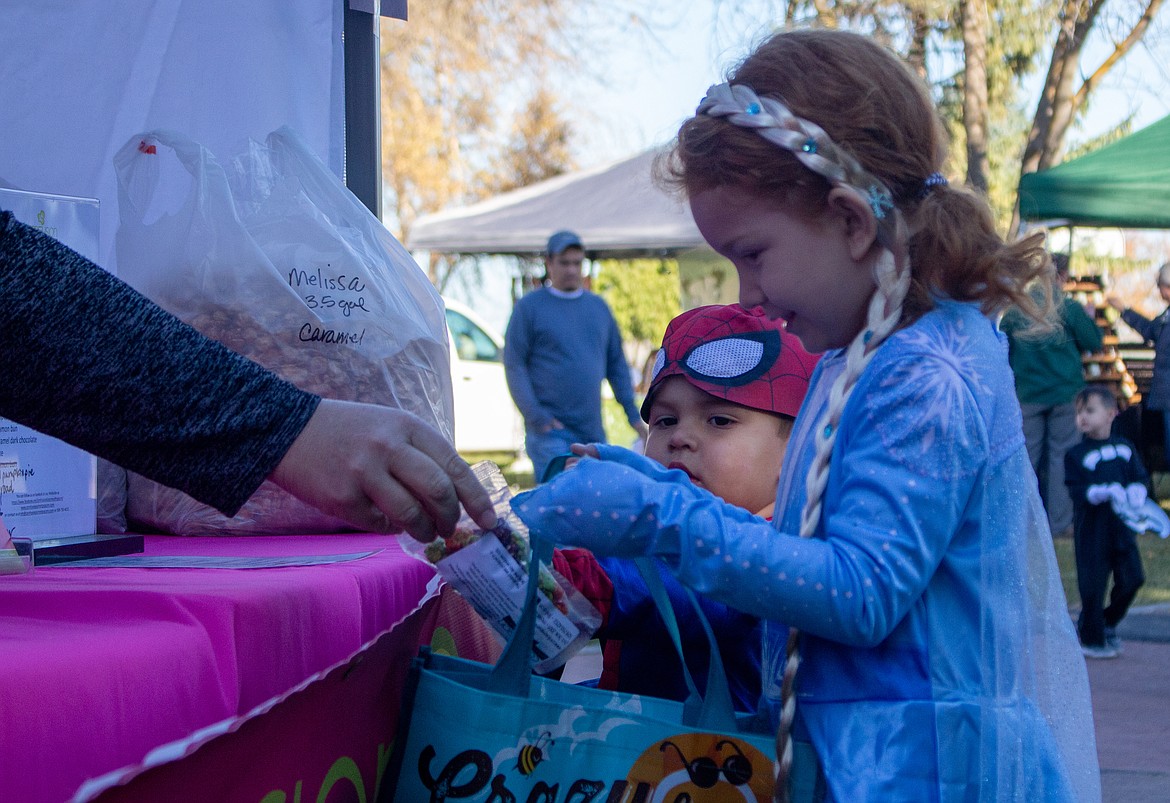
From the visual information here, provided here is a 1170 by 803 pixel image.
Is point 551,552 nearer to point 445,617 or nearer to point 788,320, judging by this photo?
point 788,320

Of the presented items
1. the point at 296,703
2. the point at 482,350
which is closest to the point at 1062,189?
the point at 482,350

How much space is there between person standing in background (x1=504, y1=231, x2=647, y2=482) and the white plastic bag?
4376mm

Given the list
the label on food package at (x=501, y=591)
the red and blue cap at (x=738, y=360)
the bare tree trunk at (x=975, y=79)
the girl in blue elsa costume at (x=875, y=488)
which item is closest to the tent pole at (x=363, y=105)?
the red and blue cap at (x=738, y=360)

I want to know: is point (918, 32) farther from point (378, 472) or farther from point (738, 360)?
point (378, 472)

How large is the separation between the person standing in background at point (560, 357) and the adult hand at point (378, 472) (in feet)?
16.3

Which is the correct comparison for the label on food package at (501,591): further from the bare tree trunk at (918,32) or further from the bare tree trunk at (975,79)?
the bare tree trunk at (918,32)

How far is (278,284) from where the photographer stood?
164 centimetres

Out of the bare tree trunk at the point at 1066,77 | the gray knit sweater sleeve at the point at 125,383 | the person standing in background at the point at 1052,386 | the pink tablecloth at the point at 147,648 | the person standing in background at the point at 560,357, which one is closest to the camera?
the pink tablecloth at the point at 147,648

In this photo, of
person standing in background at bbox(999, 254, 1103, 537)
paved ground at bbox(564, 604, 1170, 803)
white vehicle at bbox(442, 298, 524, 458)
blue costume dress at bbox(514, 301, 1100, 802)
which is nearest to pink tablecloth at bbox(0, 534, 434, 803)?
blue costume dress at bbox(514, 301, 1100, 802)

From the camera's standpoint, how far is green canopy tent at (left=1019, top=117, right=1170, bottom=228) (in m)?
7.15

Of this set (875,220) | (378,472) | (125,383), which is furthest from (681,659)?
(125,383)

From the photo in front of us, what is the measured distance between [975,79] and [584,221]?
404 centimetres

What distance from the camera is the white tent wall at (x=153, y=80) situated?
202 cm

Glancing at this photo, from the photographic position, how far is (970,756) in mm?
1178
